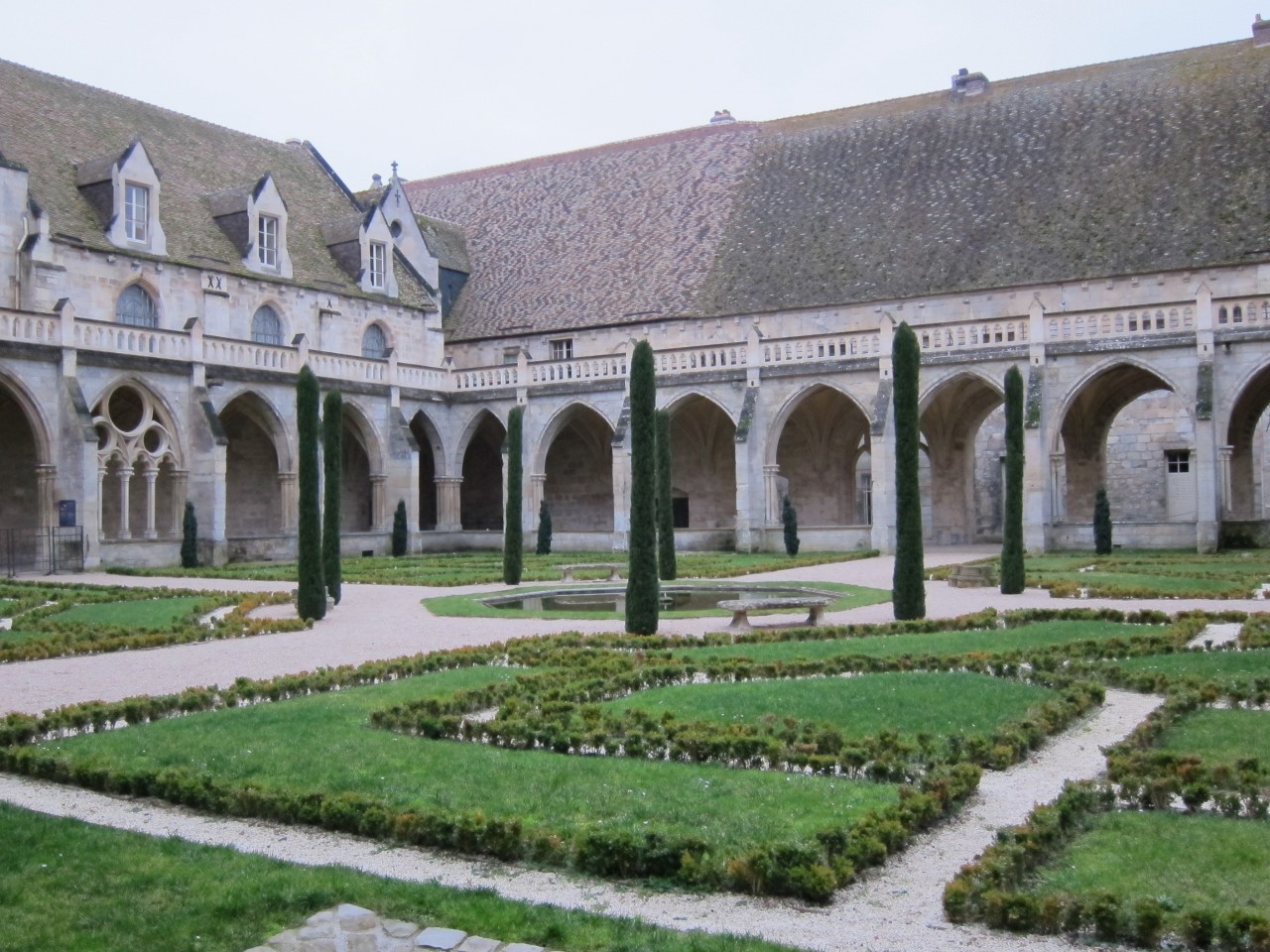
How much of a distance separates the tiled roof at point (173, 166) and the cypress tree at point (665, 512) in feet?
54.3

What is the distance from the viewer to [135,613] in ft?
65.0

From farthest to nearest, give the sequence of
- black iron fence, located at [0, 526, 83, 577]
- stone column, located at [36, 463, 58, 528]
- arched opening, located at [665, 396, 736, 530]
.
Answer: arched opening, located at [665, 396, 736, 530], stone column, located at [36, 463, 58, 528], black iron fence, located at [0, 526, 83, 577]

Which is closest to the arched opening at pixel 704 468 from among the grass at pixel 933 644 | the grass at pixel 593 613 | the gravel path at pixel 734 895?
the grass at pixel 593 613

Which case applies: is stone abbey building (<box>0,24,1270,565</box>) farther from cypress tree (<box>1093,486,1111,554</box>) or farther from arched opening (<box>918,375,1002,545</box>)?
cypress tree (<box>1093,486,1111,554</box>)

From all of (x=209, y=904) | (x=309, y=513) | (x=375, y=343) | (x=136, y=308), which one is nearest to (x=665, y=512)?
(x=309, y=513)

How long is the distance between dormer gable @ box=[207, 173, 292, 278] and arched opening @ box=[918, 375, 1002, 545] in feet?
66.2

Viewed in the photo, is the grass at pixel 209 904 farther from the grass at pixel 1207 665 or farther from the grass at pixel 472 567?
the grass at pixel 472 567

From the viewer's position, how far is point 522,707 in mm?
11008

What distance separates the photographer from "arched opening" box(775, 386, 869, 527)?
41938 millimetres

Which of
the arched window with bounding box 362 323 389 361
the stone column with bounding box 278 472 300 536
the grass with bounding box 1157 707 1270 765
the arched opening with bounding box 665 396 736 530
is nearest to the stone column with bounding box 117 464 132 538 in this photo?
the stone column with bounding box 278 472 300 536

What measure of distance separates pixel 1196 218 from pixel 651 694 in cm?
2907

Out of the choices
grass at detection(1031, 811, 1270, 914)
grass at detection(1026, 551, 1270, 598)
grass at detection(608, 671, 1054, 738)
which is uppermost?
grass at detection(1026, 551, 1270, 598)

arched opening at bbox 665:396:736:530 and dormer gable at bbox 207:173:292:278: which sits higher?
dormer gable at bbox 207:173:292:278

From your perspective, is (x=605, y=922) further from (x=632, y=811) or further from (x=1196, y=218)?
(x=1196, y=218)
